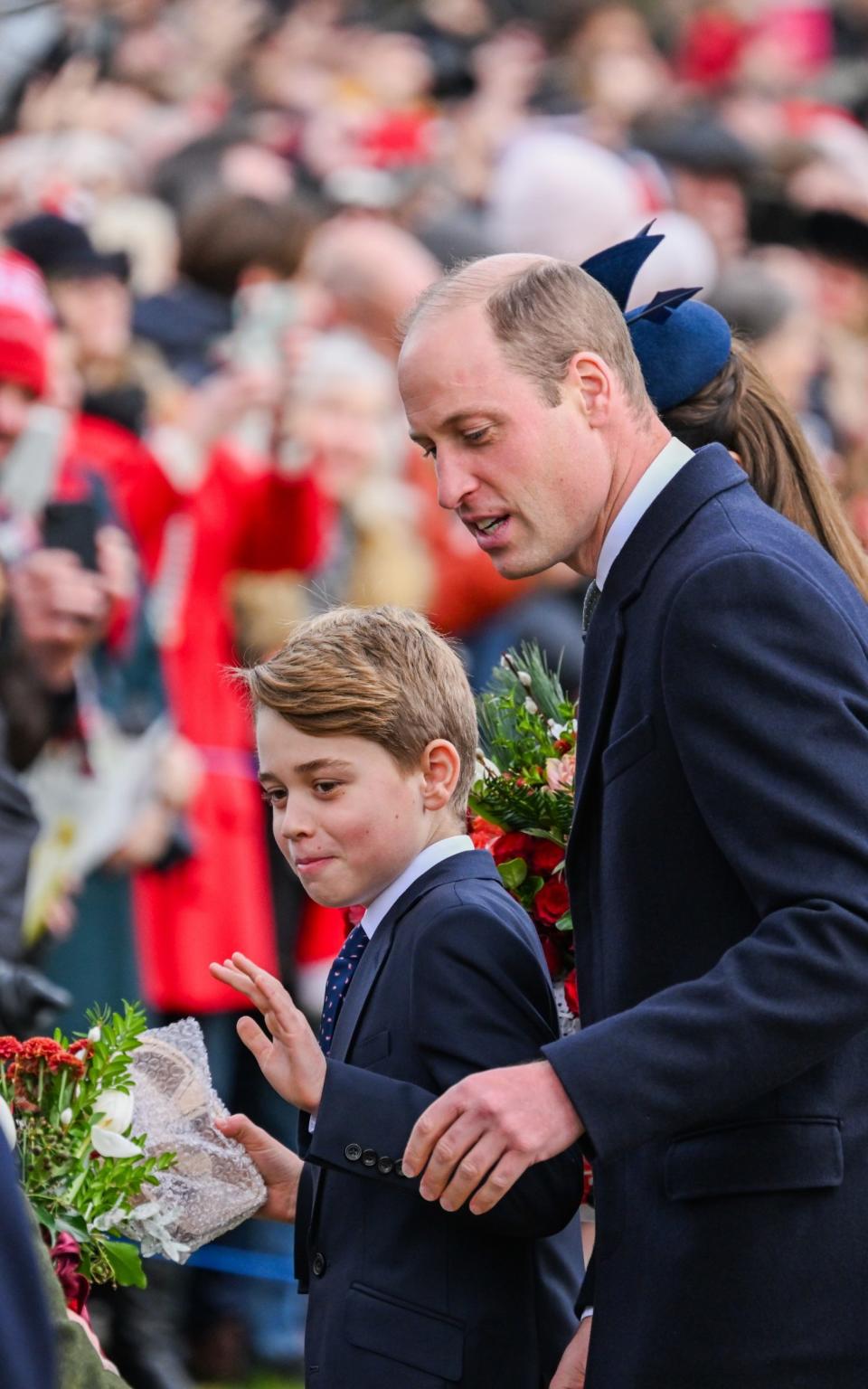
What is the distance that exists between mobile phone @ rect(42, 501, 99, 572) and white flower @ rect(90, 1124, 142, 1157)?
3.46 m

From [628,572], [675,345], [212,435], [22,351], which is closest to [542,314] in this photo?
[628,572]

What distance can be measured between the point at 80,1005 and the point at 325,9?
24.7 ft

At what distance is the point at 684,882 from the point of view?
2299 mm

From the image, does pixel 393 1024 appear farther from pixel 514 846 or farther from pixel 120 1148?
pixel 514 846

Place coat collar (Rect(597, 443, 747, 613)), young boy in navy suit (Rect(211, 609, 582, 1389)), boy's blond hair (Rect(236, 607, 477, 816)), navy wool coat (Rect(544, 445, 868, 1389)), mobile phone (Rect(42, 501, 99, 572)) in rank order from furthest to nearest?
mobile phone (Rect(42, 501, 99, 572)), boy's blond hair (Rect(236, 607, 477, 816)), young boy in navy suit (Rect(211, 609, 582, 1389)), coat collar (Rect(597, 443, 747, 613)), navy wool coat (Rect(544, 445, 868, 1389))

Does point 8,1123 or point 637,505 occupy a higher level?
point 637,505

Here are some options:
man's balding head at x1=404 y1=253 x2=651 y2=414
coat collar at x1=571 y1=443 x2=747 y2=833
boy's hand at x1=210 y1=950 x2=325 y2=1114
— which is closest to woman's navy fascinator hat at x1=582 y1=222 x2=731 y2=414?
man's balding head at x1=404 y1=253 x2=651 y2=414

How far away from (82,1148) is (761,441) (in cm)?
128

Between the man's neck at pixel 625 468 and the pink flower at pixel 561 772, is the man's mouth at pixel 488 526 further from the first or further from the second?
the pink flower at pixel 561 772

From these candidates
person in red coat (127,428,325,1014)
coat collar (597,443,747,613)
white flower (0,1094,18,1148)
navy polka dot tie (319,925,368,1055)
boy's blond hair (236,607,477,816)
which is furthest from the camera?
person in red coat (127,428,325,1014)

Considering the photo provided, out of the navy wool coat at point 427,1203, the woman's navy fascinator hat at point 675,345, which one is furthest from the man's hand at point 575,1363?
the woman's navy fascinator hat at point 675,345

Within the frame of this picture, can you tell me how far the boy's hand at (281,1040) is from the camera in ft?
8.05

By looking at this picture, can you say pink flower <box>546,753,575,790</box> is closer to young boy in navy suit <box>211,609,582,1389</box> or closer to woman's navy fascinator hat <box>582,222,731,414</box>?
young boy in navy suit <box>211,609,582,1389</box>

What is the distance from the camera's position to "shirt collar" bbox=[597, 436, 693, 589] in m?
2.48
